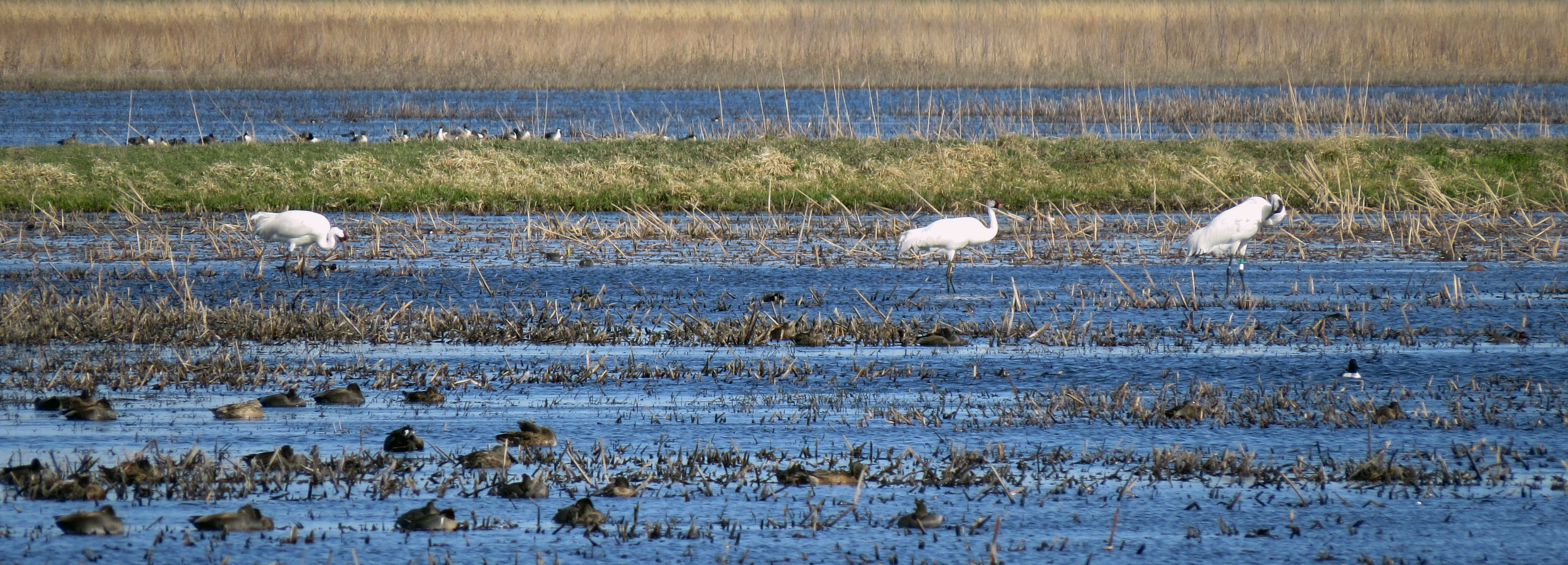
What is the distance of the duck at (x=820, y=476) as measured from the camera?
6199mm

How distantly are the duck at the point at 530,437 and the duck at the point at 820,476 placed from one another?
1199 millimetres

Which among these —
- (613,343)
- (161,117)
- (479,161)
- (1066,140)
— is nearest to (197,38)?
(161,117)

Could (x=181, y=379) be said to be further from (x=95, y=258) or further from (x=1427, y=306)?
(x=1427, y=306)

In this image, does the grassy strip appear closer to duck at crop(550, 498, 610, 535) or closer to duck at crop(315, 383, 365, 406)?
duck at crop(315, 383, 365, 406)

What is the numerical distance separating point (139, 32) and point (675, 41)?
15247mm

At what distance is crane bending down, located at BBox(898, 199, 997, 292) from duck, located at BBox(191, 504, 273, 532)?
769 cm

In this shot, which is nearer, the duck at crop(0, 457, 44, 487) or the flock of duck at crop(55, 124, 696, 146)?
the duck at crop(0, 457, 44, 487)

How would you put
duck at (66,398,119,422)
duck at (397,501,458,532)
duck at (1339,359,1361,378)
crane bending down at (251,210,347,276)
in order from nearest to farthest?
1. duck at (397,501,458,532)
2. duck at (66,398,119,422)
3. duck at (1339,359,1361,378)
4. crane bending down at (251,210,347,276)

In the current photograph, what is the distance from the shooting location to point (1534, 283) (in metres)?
12.7

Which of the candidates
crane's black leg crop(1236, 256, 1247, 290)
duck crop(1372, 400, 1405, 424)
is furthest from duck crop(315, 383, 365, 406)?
crane's black leg crop(1236, 256, 1247, 290)

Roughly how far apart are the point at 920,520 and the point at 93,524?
3.04 m

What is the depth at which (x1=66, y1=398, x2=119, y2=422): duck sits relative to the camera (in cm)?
730

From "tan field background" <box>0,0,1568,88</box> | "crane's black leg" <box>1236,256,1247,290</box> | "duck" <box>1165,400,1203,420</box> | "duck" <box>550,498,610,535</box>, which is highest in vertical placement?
"tan field background" <box>0,0,1568,88</box>

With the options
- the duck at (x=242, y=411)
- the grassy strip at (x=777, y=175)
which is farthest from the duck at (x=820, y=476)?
the grassy strip at (x=777, y=175)
